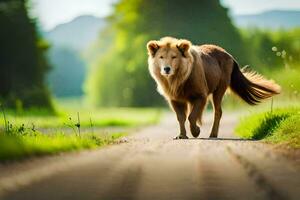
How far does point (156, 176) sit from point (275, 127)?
186 inches

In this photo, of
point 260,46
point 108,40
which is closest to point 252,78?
point 260,46

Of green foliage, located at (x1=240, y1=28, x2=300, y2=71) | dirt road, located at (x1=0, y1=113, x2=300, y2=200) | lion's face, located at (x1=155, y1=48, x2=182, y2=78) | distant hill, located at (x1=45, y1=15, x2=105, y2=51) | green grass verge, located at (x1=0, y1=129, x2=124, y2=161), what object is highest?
distant hill, located at (x1=45, y1=15, x2=105, y2=51)

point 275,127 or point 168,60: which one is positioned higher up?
point 168,60

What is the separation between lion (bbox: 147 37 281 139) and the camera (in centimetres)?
1278

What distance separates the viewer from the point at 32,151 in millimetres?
9117

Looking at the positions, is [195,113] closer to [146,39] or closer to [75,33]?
[146,39]

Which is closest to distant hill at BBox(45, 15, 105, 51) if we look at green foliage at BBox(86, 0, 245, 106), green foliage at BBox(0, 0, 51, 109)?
green foliage at BBox(86, 0, 245, 106)

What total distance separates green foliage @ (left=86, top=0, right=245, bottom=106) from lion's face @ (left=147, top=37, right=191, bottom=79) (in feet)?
67.0

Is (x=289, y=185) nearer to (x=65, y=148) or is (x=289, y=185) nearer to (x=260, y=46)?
(x=65, y=148)

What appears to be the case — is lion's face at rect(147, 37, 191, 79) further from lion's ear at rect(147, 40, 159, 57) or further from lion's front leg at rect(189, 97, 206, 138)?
lion's front leg at rect(189, 97, 206, 138)

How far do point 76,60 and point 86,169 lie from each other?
41.3 meters

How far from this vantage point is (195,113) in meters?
12.9

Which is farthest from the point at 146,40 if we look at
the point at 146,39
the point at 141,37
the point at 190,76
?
the point at 190,76

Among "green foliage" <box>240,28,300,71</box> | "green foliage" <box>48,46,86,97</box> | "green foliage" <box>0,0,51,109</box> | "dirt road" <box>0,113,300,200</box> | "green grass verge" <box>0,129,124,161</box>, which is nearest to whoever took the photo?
"dirt road" <box>0,113,300,200</box>
